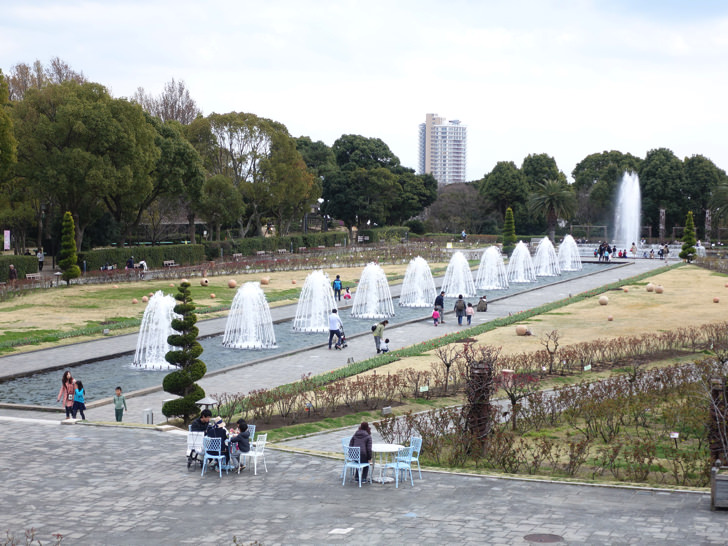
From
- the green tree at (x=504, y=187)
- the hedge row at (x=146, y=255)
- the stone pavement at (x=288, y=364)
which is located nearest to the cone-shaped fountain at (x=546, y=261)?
the stone pavement at (x=288, y=364)

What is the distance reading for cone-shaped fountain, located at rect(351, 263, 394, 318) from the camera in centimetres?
3862

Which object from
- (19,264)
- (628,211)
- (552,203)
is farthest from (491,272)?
(628,211)

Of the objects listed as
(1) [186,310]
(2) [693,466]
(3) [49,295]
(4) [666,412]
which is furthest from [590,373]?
(3) [49,295]

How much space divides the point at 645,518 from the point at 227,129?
64.5m

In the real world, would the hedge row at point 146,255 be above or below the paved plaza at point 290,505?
above

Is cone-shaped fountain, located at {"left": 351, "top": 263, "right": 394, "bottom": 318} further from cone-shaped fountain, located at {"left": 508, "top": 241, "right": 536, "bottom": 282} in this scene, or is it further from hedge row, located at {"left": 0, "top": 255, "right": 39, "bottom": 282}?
hedge row, located at {"left": 0, "top": 255, "right": 39, "bottom": 282}

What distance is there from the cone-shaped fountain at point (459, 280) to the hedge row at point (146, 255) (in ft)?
73.6

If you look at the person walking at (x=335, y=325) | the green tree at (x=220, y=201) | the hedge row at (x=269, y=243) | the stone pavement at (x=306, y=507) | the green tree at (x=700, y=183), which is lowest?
the stone pavement at (x=306, y=507)

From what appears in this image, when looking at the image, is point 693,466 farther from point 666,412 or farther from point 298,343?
point 298,343

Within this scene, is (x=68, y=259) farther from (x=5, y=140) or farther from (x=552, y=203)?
(x=552, y=203)

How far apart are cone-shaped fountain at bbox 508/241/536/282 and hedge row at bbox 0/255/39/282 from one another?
3025 centimetres

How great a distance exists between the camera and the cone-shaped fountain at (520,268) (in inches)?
2212

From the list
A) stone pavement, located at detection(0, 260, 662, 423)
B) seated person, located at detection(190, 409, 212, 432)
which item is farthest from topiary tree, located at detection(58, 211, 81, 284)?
seated person, located at detection(190, 409, 212, 432)

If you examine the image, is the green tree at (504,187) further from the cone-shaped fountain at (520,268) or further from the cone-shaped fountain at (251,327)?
the cone-shaped fountain at (251,327)
